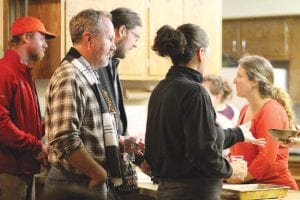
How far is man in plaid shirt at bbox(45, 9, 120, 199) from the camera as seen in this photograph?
2.26 metres

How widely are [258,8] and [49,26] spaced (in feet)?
10.1

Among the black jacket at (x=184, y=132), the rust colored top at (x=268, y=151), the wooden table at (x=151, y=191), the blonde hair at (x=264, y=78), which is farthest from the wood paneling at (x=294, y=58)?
the black jacket at (x=184, y=132)

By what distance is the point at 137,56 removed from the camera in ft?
14.2

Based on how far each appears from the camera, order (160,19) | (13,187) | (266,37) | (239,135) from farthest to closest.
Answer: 1. (266,37)
2. (160,19)
3. (13,187)
4. (239,135)

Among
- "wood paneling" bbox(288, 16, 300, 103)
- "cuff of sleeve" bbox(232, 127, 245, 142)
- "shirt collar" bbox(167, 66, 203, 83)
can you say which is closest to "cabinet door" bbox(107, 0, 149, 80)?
"cuff of sleeve" bbox(232, 127, 245, 142)

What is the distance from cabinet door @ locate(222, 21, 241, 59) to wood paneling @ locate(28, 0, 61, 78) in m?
3.00

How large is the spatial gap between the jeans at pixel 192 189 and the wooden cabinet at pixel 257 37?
420cm

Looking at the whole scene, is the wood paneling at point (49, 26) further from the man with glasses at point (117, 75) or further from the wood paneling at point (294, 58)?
the wood paneling at point (294, 58)

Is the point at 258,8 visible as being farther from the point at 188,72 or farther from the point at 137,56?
the point at 188,72

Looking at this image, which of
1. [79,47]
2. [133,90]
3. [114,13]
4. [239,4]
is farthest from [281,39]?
[79,47]

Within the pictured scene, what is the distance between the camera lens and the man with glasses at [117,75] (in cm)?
263

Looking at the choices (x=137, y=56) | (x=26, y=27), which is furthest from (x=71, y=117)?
(x=137, y=56)

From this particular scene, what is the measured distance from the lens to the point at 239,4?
6359mm

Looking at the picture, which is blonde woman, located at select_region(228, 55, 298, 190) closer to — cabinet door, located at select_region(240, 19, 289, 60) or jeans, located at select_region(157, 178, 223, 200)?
jeans, located at select_region(157, 178, 223, 200)
